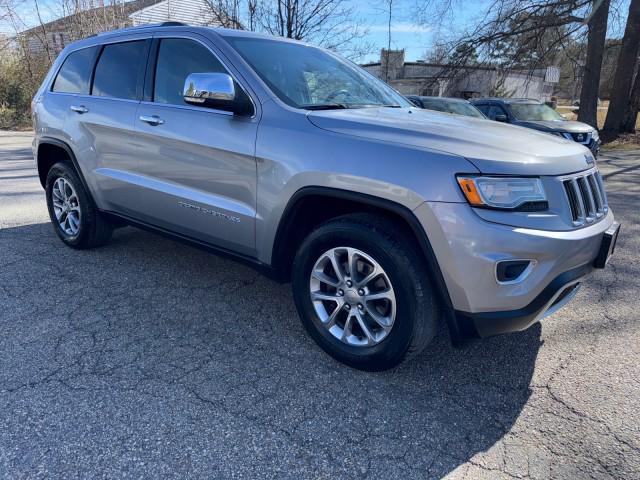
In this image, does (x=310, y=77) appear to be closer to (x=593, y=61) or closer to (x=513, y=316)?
(x=513, y=316)

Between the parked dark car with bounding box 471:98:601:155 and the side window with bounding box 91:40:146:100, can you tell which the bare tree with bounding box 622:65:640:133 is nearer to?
the parked dark car with bounding box 471:98:601:155

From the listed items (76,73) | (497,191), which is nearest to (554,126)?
(76,73)

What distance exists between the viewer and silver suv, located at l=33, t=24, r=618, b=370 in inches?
87.7

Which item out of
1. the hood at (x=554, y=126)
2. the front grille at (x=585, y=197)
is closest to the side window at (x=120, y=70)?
the front grille at (x=585, y=197)

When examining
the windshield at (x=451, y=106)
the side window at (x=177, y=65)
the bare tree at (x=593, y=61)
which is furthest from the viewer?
the bare tree at (x=593, y=61)

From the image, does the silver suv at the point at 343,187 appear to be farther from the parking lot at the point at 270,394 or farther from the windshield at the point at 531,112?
the windshield at the point at 531,112

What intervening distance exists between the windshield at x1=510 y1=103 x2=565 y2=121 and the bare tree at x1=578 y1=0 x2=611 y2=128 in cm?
672

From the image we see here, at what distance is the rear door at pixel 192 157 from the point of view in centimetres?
298

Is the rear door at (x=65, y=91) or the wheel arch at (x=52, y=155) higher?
the rear door at (x=65, y=91)

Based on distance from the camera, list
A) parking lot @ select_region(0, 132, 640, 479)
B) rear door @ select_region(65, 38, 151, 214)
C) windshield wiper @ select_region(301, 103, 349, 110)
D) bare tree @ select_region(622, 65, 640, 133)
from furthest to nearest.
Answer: bare tree @ select_region(622, 65, 640, 133), rear door @ select_region(65, 38, 151, 214), windshield wiper @ select_region(301, 103, 349, 110), parking lot @ select_region(0, 132, 640, 479)

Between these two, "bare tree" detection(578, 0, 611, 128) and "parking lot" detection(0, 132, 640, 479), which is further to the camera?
"bare tree" detection(578, 0, 611, 128)

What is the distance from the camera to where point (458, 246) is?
2213mm

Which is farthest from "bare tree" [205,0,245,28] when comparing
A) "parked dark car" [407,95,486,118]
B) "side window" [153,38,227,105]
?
"side window" [153,38,227,105]

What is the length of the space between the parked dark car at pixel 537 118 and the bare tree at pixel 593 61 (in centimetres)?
658
